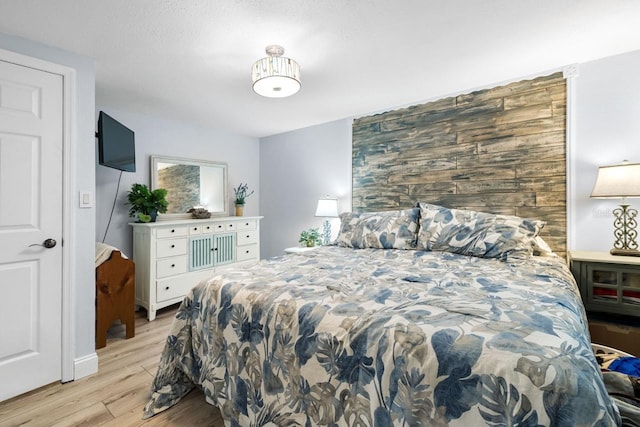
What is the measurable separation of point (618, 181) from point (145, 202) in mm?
4211

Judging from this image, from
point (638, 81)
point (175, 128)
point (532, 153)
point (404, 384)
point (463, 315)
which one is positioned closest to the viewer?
point (404, 384)

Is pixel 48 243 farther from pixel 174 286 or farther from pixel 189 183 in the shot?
pixel 189 183

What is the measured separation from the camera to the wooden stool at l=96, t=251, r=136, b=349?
247 cm

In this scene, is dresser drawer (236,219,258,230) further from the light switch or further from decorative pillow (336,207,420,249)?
the light switch

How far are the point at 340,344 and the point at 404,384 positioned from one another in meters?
0.26

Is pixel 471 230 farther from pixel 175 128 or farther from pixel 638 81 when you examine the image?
pixel 175 128

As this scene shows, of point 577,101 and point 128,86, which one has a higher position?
point 128,86

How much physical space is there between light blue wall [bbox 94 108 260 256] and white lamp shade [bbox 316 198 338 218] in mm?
1639

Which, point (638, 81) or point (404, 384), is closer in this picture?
point (404, 384)

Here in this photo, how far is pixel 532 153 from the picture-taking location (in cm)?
262

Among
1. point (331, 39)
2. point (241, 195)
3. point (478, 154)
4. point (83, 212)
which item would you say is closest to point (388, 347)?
point (331, 39)

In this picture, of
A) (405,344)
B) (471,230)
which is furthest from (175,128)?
(405,344)

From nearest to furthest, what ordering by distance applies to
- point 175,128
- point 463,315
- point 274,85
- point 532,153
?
point 463,315, point 274,85, point 532,153, point 175,128

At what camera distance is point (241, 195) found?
463 centimetres
